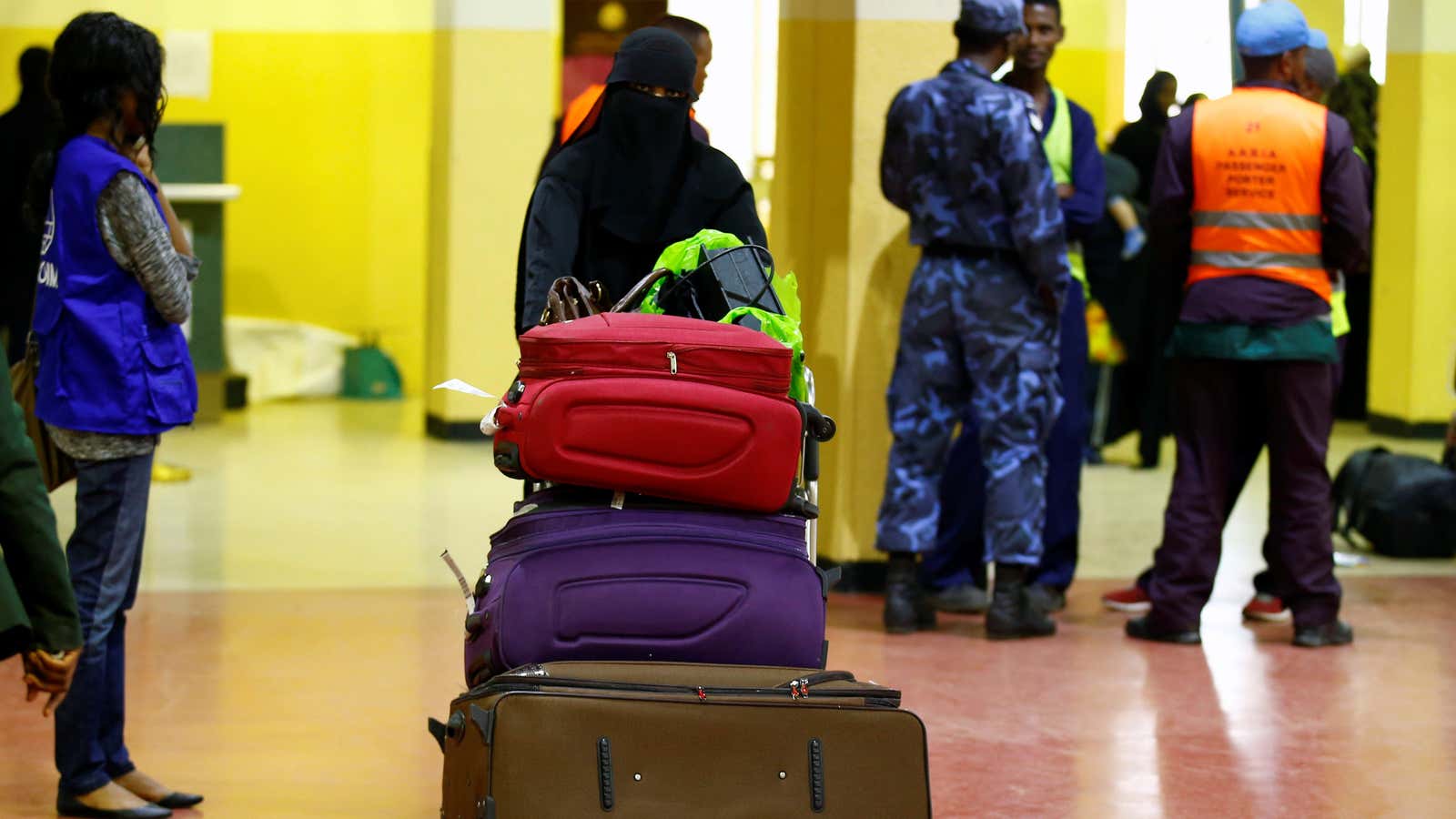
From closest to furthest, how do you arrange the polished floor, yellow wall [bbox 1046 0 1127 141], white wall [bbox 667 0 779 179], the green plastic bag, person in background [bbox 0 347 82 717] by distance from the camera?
1. person in background [bbox 0 347 82 717]
2. the green plastic bag
3. the polished floor
4. yellow wall [bbox 1046 0 1127 141]
5. white wall [bbox 667 0 779 179]

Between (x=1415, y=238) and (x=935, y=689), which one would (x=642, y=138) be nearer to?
(x=935, y=689)

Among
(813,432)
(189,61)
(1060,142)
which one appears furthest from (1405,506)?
(189,61)

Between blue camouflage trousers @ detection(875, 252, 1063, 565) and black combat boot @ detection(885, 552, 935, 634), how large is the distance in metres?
0.06

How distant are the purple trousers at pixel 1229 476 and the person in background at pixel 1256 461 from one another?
0.10 metres

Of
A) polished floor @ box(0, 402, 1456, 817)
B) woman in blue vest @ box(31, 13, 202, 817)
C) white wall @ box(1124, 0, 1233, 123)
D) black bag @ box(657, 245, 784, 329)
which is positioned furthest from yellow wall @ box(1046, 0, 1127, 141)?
woman in blue vest @ box(31, 13, 202, 817)

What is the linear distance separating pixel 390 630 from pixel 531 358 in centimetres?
270

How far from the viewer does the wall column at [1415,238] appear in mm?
8891

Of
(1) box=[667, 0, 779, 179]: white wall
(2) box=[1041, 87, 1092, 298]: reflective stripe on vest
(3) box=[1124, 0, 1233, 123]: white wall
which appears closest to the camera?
(2) box=[1041, 87, 1092, 298]: reflective stripe on vest

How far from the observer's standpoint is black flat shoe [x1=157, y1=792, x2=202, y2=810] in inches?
145

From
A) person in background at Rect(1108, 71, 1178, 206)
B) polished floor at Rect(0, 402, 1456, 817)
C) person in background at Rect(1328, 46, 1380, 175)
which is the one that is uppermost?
person in background at Rect(1328, 46, 1380, 175)

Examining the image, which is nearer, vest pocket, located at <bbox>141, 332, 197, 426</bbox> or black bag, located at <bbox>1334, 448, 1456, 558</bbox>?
vest pocket, located at <bbox>141, 332, 197, 426</bbox>

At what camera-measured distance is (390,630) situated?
539 cm

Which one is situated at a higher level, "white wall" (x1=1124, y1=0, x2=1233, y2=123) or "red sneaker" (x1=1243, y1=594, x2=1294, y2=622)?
"white wall" (x1=1124, y1=0, x2=1233, y2=123)

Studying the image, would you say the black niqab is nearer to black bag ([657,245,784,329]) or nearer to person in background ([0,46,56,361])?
black bag ([657,245,784,329])
